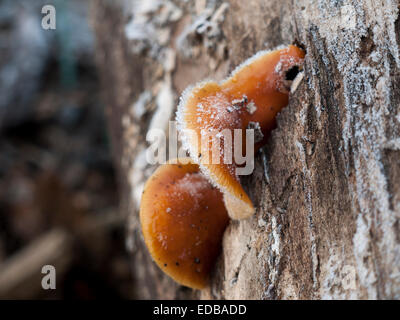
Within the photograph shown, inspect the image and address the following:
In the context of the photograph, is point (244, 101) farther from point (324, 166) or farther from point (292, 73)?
→ point (324, 166)

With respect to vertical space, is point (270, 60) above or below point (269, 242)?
above

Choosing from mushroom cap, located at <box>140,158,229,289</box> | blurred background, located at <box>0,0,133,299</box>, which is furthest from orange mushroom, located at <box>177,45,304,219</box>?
blurred background, located at <box>0,0,133,299</box>

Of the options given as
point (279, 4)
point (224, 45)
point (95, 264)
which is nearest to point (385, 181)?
point (279, 4)

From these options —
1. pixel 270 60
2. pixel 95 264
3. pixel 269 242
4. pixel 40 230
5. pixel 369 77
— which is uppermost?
pixel 270 60

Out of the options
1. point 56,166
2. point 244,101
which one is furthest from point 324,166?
point 56,166

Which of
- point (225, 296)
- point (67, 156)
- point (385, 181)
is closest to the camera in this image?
point (385, 181)

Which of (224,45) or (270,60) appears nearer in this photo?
(270,60)

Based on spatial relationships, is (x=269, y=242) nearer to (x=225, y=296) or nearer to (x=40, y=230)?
(x=225, y=296)

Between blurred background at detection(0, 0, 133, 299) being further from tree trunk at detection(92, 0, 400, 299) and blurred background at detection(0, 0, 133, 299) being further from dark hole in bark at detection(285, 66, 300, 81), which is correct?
dark hole in bark at detection(285, 66, 300, 81)

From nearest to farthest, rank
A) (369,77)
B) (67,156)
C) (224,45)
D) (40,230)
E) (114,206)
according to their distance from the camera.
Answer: (369,77) < (224,45) < (40,230) < (114,206) < (67,156)
